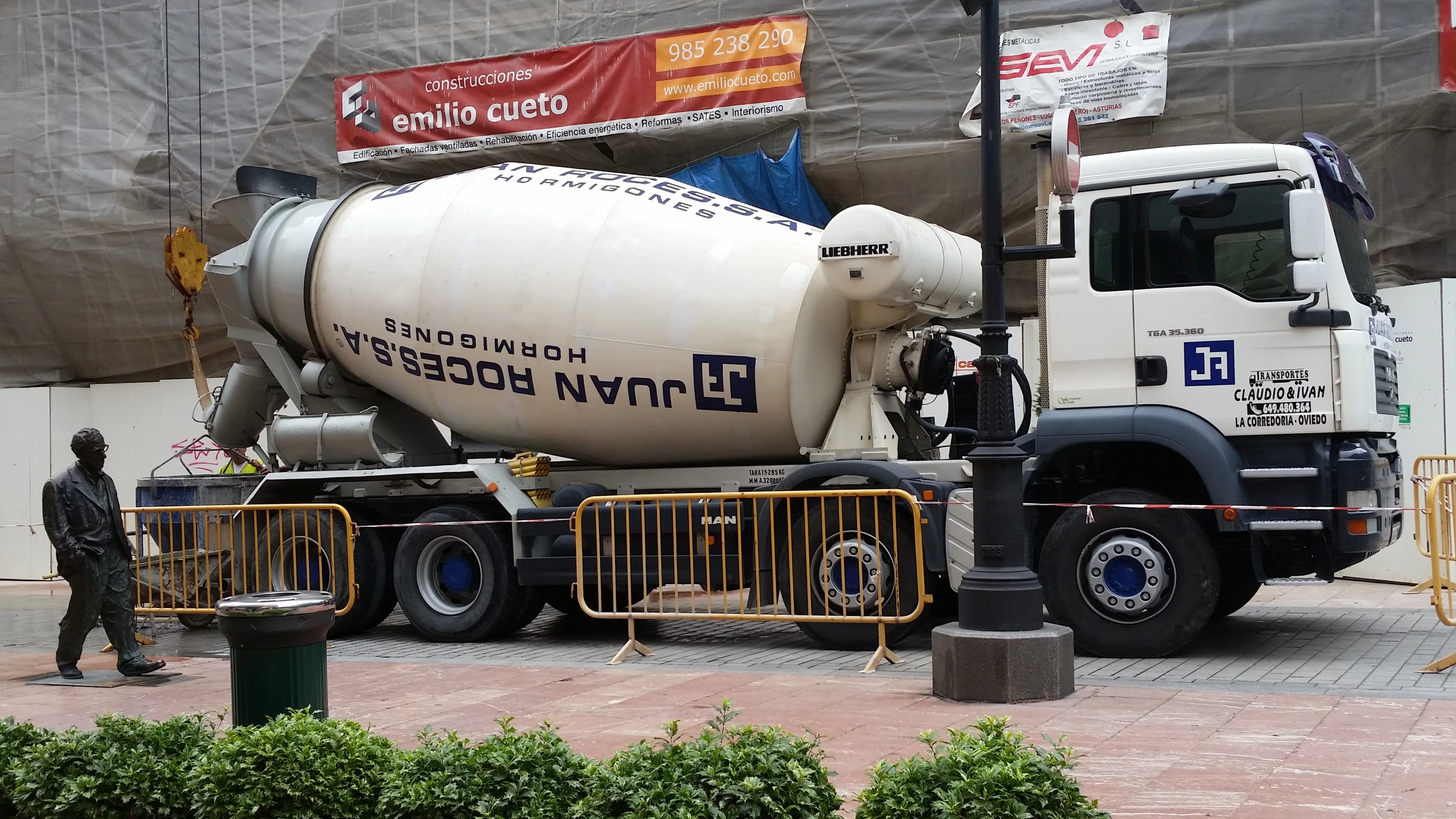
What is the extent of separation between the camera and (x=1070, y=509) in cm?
957

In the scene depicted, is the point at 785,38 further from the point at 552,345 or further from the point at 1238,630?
the point at 1238,630

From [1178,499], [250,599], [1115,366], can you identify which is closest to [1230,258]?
[1115,366]

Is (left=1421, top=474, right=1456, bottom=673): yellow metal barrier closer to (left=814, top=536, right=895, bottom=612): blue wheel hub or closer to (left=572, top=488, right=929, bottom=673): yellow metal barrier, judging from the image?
(left=572, top=488, right=929, bottom=673): yellow metal barrier

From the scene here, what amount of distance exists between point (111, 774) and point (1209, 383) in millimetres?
6965

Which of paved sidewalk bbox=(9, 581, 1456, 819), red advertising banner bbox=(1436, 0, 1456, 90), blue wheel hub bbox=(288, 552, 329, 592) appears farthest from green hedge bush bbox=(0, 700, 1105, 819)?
red advertising banner bbox=(1436, 0, 1456, 90)

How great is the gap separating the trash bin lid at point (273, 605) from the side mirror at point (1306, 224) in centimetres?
621

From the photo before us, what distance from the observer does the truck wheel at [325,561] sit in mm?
11945

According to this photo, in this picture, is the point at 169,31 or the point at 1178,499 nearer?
the point at 1178,499

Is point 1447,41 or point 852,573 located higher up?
→ point 1447,41

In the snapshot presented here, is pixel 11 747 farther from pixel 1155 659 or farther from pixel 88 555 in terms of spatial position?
pixel 1155 659

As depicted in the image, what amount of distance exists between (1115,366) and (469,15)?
11042mm

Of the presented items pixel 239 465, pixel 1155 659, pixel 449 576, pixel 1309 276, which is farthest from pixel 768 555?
pixel 239 465

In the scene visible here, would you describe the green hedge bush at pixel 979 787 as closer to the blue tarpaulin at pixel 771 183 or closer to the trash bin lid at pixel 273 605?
the trash bin lid at pixel 273 605

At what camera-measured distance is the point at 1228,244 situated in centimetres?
927
